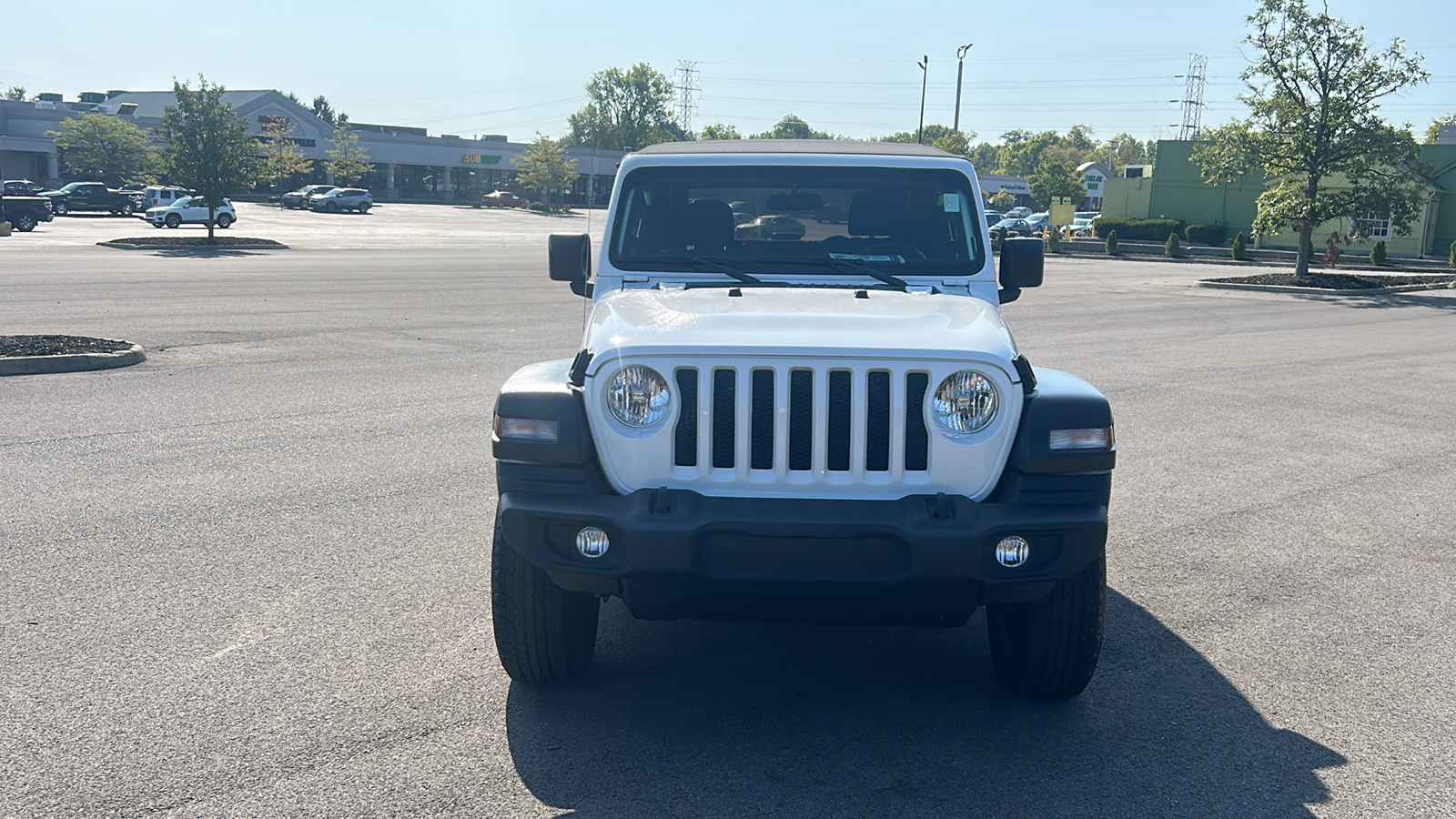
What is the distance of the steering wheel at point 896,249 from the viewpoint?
17.5ft

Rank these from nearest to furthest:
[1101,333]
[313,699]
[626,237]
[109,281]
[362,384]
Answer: [313,699] < [626,237] < [362,384] < [1101,333] < [109,281]

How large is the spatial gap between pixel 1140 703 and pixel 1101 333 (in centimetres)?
1434

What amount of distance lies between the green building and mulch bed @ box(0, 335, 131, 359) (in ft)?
147

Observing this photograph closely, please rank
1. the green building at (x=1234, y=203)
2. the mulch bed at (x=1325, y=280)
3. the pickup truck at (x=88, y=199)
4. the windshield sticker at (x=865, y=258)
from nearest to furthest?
the windshield sticker at (x=865, y=258) → the mulch bed at (x=1325, y=280) → the green building at (x=1234, y=203) → the pickup truck at (x=88, y=199)

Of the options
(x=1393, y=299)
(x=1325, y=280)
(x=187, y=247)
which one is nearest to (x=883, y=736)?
(x=1393, y=299)

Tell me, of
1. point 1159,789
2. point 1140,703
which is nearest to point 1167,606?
point 1140,703

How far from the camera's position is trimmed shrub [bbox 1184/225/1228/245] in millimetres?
55531

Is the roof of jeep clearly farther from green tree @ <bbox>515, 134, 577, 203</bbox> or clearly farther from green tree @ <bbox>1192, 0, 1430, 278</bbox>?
green tree @ <bbox>515, 134, 577, 203</bbox>

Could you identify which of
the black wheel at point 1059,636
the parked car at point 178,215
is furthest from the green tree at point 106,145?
the black wheel at point 1059,636

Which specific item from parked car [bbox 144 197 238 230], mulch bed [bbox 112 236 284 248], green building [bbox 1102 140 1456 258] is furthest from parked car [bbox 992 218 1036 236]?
mulch bed [bbox 112 236 284 248]

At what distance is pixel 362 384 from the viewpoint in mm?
11086

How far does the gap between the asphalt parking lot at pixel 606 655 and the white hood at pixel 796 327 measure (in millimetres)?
1267

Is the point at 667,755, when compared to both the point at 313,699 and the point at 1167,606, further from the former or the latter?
the point at 1167,606

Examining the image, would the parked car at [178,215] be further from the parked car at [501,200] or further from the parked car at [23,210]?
the parked car at [501,200]
